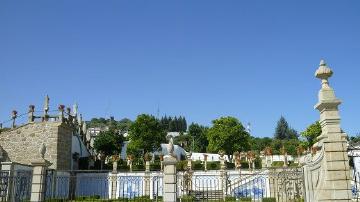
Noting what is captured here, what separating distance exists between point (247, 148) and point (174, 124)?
89.2 meters

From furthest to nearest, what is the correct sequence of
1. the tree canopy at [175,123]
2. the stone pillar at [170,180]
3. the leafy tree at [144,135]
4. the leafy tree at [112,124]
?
the tree canopy at [175,123]
the leafy tree at [112,124]
the leafy tree at [144,135]
the stone pillar at [170,180]

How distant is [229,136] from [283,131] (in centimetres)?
6530

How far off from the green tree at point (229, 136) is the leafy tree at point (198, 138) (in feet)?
87.8

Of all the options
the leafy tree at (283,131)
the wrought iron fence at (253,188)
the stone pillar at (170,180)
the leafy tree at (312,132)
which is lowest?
the wrought iron fence at (253,188)

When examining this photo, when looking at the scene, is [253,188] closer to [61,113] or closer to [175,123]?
[61,113]

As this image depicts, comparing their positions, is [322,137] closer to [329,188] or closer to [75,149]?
[329,188]

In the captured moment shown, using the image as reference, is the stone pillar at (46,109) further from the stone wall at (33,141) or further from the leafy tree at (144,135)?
the leafy tree at (144,135)

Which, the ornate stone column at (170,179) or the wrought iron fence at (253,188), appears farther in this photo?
the wrought iron fence at (253,188)

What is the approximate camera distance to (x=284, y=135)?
367 feet

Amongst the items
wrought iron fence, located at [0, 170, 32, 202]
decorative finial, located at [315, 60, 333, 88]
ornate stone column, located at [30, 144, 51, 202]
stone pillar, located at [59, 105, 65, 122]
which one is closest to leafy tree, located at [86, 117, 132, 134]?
stone pillar, located at [59, 105, 65, 122]

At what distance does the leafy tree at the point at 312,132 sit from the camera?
52.1 metres

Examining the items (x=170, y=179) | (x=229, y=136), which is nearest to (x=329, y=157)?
(x=170, y=179)

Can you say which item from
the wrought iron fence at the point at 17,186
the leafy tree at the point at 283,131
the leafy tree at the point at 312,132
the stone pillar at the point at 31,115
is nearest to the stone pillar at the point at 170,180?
the wrought iron fence at the point at 17,186

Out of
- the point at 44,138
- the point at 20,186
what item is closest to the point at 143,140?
the point at 44,138
